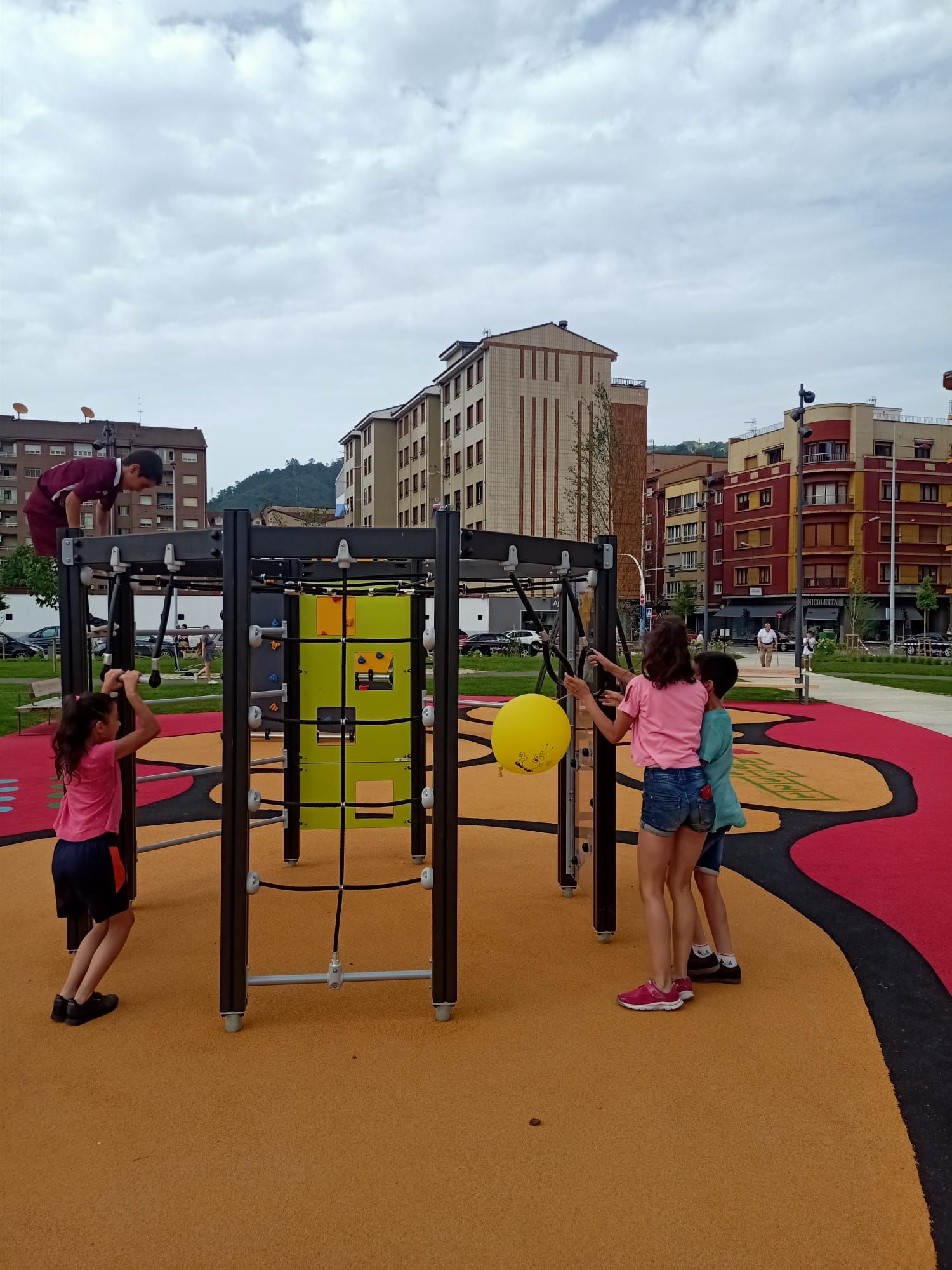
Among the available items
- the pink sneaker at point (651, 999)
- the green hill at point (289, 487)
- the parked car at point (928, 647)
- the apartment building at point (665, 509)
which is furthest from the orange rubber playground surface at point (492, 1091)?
the green hill at point (289, 487)

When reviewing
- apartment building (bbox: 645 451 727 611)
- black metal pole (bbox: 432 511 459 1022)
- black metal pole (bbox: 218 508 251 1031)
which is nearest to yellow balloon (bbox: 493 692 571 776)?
black metal pole (bbox: 432 511 459 1022)

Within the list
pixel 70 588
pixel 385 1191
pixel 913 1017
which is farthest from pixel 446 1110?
pixel 70 588

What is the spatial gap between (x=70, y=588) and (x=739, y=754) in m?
9.65

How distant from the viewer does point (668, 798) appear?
4.29 m

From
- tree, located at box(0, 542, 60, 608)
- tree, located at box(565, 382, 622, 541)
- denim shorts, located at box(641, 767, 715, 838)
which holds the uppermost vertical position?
tree, located at box(565, 382, 622, 541)

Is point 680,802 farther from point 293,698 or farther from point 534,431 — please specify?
point 534,431

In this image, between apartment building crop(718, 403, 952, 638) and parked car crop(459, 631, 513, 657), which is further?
apartment building crop(718, 403, 952, 638)

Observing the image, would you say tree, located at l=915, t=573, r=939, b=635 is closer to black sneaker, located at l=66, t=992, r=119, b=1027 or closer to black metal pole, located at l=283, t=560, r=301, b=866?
black metal pole, located at l=283, t=560, r=301, b=866

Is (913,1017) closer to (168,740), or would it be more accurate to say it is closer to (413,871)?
(413,871)

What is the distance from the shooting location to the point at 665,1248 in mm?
2666

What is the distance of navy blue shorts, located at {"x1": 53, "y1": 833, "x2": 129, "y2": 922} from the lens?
4.08 m

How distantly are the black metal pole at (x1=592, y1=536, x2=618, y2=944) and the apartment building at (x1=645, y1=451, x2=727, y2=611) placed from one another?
217 feet

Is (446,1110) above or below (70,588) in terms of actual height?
below

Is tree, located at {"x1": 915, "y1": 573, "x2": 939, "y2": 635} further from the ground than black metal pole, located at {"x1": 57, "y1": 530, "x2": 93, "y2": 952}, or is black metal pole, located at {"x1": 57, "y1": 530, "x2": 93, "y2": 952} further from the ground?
tree, located at {"x1": 915, "y1": 573, "x2": 939, "y2": 635}
